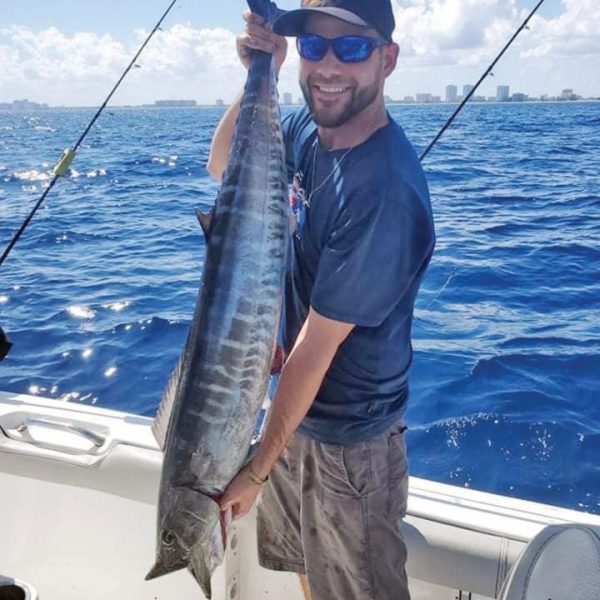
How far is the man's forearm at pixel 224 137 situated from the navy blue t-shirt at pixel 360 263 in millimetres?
221

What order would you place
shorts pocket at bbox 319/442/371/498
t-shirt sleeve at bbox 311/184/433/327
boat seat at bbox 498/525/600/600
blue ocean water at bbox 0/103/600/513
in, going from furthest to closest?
blue ocean water at bbox 0/103/600/513 → shorts pocket at bbox 319/442/371/498 → t-shirt sleeve at bbox 311/184/433/327 → boat seat at bbox 498/525/600/600

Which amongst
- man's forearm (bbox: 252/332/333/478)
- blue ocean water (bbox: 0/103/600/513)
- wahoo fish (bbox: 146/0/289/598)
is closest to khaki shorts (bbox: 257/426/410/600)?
man's forearm (bbox: 252/332/333/478)

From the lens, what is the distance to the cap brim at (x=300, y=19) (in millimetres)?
1924

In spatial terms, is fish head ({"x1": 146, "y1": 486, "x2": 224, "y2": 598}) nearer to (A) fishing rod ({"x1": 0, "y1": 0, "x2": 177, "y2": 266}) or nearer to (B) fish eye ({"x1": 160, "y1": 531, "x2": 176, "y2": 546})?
(B) fish eye ({"x1": 160, "y1": 531, "x2": 176, "y2": 546})

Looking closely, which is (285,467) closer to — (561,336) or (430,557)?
(430,557)

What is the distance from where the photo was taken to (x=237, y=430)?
6.40ft

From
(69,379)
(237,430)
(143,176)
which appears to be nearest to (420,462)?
(237,430)

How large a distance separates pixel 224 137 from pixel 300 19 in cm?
58

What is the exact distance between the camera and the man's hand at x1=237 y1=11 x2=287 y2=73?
7.15 feet

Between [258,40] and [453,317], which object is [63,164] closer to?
[258,40]

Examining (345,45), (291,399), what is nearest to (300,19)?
(345,45)

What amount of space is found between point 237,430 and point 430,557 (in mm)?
914

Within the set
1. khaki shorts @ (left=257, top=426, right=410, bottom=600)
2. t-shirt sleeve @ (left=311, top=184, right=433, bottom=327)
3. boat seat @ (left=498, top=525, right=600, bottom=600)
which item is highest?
t-shirt sleeve @ (left=311, top=184, right=433, bottom=327)

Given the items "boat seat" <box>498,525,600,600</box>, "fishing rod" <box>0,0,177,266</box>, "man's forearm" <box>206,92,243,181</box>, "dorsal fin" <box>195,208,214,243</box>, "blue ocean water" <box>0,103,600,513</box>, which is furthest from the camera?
"blue ocean water" <box>0,103,600,513</box>
